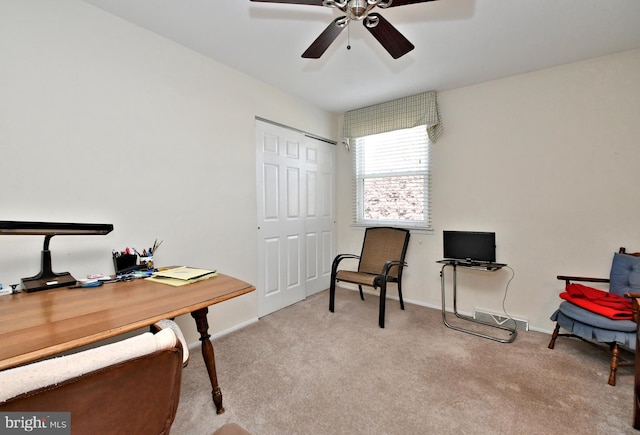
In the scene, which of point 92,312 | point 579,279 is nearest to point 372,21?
point 92,312

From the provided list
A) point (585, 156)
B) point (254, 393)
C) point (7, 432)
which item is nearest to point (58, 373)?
point (7, 432)

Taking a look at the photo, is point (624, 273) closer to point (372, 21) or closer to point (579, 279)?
point (579, 279)

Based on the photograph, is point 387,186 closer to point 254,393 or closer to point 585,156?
point 585,156

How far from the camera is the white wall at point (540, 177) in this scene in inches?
94.1

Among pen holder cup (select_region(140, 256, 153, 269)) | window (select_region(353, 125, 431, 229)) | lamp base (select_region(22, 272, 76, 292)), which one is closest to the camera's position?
lamp base (select_region(22, 272, 76, 292))

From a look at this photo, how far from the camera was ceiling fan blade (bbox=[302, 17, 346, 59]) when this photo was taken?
5.16ft

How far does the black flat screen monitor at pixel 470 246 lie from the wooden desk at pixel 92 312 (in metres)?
2.27

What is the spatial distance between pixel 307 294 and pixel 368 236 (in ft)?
3.60

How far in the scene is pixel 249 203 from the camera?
288 cm

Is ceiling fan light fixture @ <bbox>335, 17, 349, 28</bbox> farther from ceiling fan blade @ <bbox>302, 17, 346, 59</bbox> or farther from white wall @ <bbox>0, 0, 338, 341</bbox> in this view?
white wall @ <bbox>0, 0, 338, 341</bbox>

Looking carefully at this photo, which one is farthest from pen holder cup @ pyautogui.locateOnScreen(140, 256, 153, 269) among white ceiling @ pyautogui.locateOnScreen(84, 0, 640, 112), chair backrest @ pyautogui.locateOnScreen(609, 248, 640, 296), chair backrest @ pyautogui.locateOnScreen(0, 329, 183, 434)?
chair backrest @ pyautogui.locateOnScreen(609, 248, 640, 296)

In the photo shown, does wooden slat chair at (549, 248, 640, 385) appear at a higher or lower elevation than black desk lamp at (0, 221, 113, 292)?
lower

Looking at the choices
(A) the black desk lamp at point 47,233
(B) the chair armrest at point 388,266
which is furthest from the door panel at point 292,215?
(A) the black desk lamp at point 47,233

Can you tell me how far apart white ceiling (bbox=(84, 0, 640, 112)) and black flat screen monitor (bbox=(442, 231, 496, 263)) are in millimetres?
1603
